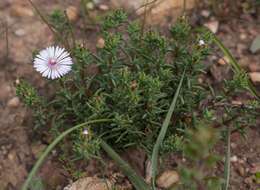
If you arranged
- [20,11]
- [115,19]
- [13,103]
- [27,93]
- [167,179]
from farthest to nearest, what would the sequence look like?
[20,11]
[13,103]
[115,19]
[167,179]
[27,93]

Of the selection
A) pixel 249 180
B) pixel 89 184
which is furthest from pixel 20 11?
pixel 249 180

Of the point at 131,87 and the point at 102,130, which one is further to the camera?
the point at 102,130

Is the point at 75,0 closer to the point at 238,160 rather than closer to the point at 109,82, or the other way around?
the point at 109,82

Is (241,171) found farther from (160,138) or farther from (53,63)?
(53,63)

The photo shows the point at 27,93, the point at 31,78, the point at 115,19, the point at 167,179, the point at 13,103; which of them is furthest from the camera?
the point at 31,78

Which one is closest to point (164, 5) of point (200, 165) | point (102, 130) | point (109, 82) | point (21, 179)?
point (109, 82)
